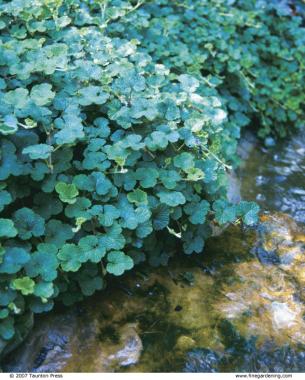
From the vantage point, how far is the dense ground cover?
2256 mm

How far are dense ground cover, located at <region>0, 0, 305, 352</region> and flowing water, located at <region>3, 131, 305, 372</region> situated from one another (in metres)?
0.13

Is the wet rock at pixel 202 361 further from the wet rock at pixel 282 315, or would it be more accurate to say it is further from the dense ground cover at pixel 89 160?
the dense ground cover at pixel 89 160

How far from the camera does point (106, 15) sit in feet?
11.4

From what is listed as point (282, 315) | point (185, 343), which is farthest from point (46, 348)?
point (282, 315)

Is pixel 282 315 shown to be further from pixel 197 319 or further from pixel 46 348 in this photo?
pixel 46 348

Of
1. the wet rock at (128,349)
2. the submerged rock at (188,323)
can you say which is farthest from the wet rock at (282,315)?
the wet rock at (128,349)

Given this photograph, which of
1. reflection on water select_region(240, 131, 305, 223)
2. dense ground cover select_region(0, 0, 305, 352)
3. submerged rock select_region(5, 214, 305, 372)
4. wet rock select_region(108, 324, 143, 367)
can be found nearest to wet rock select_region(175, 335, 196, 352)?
submerged rock select_region(5, 214, 305, 372)

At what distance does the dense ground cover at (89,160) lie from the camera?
7.40 ft

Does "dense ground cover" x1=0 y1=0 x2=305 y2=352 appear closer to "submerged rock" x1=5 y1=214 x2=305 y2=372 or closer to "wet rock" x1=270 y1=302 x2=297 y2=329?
"submerged rock" x1=5 y1=214 x2=305 y2=372

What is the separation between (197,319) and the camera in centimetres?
245

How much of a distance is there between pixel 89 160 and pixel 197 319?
2.96 ft

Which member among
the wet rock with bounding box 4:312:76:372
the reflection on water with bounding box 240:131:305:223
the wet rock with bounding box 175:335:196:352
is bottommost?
the reflection on water with bounding box 240:131:305:223

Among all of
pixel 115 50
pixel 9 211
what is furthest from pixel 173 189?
pixel 115 50

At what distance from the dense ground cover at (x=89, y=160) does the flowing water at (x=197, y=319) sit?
0.13m
